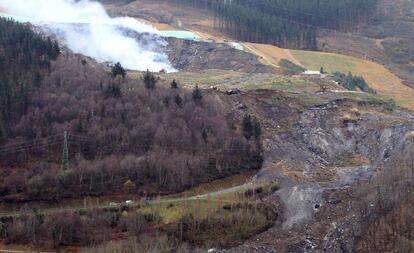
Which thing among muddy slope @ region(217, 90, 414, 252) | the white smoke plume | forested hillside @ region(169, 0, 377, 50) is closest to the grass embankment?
forested hillside @ region(169, 0, 377, 50)

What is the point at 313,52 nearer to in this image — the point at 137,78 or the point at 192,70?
the point at 192,70

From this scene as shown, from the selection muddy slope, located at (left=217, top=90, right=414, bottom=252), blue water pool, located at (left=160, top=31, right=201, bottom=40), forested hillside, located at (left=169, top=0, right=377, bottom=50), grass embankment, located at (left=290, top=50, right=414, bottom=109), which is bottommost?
muddy slope, located at (left=217, top=90, right=414, bottom=252)

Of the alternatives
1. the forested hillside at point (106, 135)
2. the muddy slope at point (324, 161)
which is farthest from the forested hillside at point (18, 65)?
the muddy slope at point (324, 161)

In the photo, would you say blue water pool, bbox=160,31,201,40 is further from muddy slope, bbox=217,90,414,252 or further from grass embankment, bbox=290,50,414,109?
muddy slope, bbox=217,90,414,252

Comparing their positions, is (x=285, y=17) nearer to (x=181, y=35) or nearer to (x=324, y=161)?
(x=181, y=35)

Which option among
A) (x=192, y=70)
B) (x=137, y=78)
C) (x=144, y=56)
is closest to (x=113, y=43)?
(x=144, y=56)

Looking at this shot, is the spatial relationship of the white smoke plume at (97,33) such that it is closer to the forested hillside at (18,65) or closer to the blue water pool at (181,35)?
the blue water pool at (181,35)
